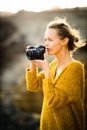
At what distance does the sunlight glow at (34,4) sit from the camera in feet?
5.34

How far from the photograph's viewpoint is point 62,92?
1296 mm

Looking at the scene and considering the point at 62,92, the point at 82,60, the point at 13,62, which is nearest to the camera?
the point at 62,92

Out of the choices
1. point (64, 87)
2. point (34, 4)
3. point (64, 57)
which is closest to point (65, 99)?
point (64, 87)

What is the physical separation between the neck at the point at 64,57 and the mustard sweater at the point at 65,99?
0.16 ft

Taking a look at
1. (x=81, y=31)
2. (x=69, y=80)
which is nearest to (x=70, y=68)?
(x=69, y=80)

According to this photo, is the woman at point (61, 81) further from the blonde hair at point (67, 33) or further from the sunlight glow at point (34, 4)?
Result: the sunlight glow at point (34, 4)

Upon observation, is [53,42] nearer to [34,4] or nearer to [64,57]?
[64,57]

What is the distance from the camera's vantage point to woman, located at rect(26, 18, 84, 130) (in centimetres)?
130

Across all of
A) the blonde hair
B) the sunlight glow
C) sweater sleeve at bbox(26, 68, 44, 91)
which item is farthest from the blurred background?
the blonde hair

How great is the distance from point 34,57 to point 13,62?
1.09ft

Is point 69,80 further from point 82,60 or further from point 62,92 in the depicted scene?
point 82,60

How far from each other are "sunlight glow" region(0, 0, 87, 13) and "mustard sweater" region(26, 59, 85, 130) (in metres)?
0.41

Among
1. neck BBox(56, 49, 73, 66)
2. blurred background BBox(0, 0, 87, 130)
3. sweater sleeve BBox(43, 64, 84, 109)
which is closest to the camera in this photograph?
sweater sleeve BBox(43, 64, 84, 109)

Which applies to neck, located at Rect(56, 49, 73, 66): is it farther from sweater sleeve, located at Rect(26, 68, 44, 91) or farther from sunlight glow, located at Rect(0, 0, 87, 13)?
sunlight glow, located at Rect(0, 0, 87, 13)
